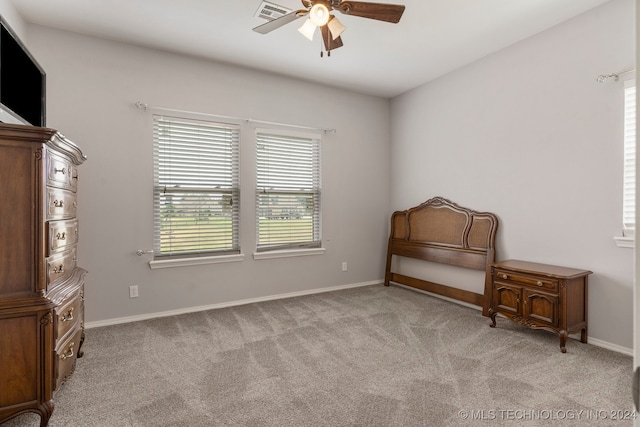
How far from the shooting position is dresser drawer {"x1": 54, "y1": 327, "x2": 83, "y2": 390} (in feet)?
6.03

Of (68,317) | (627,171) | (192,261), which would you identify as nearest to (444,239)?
(627,171)

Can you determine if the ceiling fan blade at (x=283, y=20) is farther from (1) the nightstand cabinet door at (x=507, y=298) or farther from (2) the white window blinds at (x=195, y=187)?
(1) the nightstand cabinet door at (x=507, y=298)

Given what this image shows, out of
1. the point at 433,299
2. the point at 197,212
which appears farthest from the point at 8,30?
the point at 433,299

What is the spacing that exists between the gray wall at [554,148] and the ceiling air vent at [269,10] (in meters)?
2.39

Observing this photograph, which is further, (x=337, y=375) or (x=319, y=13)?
(x=337, y=375)

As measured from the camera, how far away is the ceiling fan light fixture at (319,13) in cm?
209

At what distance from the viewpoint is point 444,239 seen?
4070 mm

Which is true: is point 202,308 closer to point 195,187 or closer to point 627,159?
point 195,187

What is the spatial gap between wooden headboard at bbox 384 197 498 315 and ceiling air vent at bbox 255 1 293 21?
111 inches

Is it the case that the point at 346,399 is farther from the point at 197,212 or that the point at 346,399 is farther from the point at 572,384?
the point at 197,212

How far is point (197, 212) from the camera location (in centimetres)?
374

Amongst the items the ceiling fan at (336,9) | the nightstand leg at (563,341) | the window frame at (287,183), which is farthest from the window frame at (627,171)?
the window frame at (287,183)

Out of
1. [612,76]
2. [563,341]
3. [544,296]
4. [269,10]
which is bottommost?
[563,341]

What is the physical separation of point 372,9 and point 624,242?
265 cm
